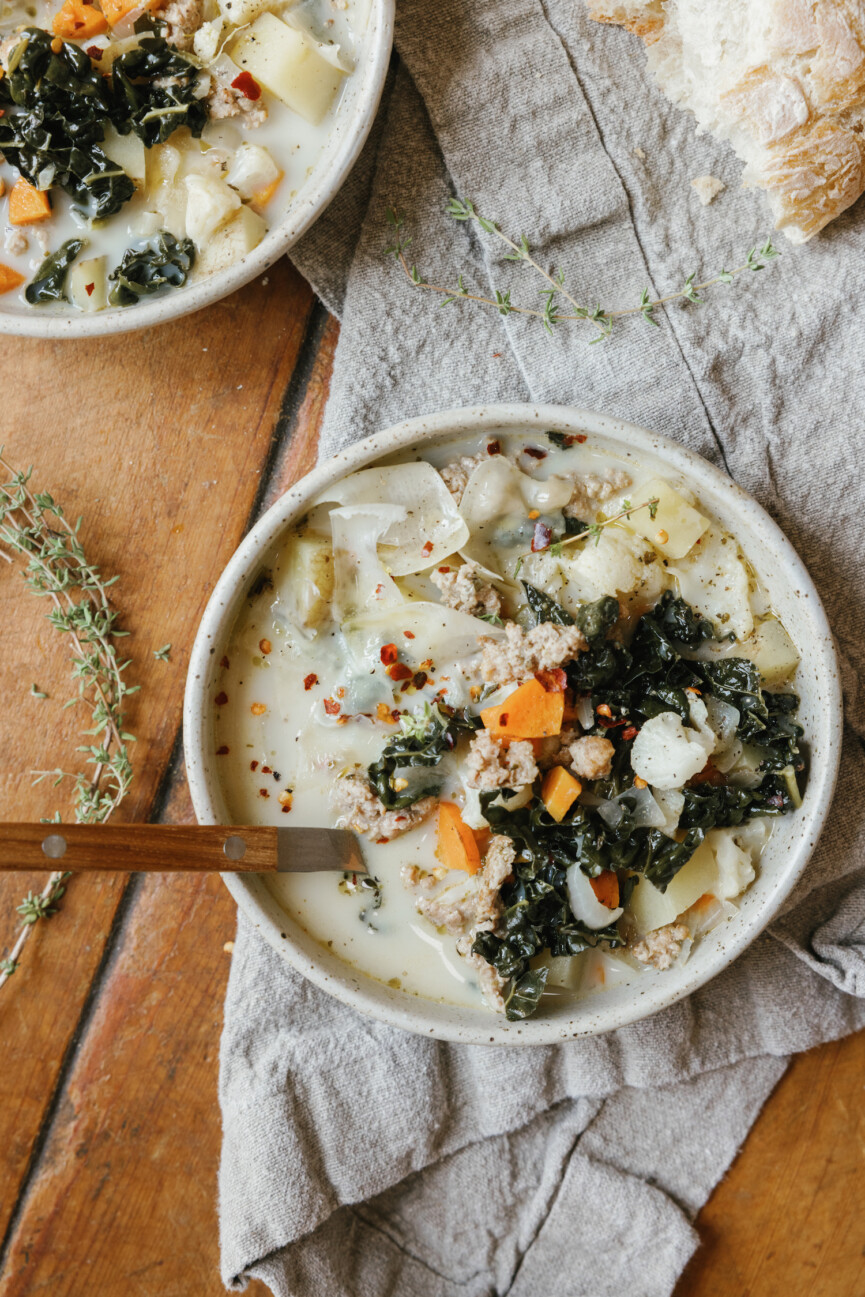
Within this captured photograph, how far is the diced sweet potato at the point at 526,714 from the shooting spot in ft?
8.11

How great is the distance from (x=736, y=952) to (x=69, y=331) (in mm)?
2411

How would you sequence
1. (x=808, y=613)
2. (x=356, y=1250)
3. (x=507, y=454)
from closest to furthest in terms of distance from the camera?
(x=808, y=613) < (x=507, y=454) < (x=356, y=1250)

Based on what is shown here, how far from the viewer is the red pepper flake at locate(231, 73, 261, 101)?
2.64 meters

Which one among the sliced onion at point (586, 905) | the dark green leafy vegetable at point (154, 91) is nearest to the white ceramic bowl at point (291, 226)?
the dark green leafy vegetable at point (154, 91)

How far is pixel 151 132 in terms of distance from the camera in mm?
2684

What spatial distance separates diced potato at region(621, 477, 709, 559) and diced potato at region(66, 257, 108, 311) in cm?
158

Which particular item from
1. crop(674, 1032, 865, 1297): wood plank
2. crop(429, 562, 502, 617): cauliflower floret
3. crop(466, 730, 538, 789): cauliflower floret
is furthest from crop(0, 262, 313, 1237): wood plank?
crop(674, 1032, 865, 1297): wood plank

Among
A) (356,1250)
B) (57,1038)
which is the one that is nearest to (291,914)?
(57,1038)

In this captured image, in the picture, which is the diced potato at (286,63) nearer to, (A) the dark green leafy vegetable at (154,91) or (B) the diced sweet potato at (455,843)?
(A) the dark green leafy vegetable at (154,91)

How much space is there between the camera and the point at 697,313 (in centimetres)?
279

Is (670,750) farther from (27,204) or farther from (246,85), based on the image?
(27,204)

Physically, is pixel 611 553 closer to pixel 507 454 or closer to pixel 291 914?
pixel 507 454

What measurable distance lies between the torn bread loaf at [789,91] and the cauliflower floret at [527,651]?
1288 mm

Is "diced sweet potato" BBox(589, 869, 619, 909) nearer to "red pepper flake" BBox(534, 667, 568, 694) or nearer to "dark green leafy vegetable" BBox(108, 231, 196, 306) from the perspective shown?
"red pepper flake" BBox(534, 667, 568, 694)
